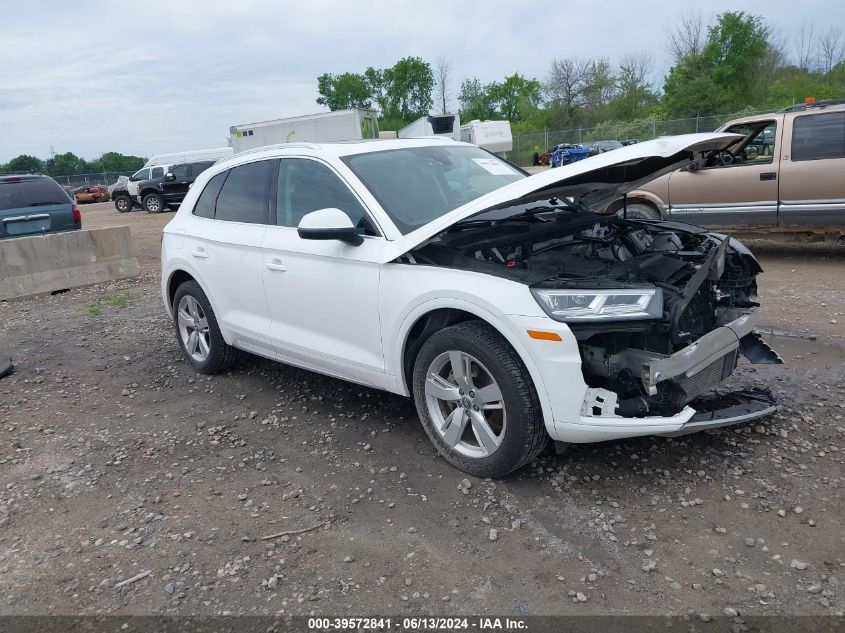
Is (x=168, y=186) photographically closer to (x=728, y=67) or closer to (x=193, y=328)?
(x=193, y=328)

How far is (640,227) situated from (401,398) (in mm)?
1986

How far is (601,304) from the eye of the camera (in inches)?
121

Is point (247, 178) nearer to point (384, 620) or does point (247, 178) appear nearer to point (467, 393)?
point (467, 393)

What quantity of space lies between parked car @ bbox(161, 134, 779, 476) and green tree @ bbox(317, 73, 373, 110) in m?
77.5

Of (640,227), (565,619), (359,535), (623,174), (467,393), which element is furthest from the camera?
(640,227)

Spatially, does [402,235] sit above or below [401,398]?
above

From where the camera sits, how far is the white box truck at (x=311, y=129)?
54.7 feet

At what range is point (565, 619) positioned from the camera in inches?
98.7

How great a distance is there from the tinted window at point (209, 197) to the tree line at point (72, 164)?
71.1 metres

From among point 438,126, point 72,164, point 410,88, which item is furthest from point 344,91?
point 438,126

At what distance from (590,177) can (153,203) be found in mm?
26009

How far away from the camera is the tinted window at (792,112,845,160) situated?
7.88 metres

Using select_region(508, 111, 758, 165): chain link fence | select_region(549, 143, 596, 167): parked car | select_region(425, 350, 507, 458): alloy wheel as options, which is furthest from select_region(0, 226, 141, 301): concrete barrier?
select_region(508, 111, 758, 165): chain link fence

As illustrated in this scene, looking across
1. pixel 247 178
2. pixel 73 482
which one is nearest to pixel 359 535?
pixel 73 482
